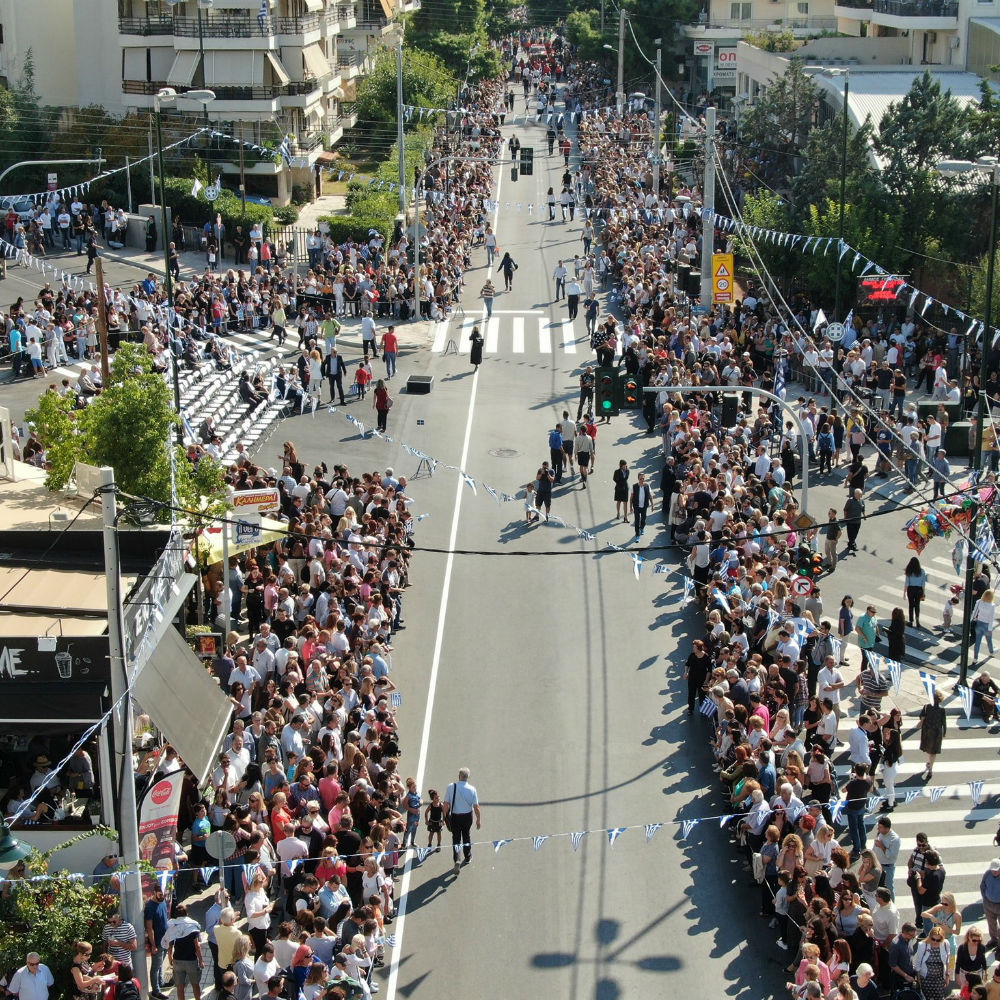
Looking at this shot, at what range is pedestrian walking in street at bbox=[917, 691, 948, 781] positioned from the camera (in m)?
20.4

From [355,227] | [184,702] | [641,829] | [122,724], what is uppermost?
[355,227]

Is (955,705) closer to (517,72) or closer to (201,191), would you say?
(201,191)

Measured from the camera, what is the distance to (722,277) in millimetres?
42438

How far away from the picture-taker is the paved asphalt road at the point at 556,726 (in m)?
16.8

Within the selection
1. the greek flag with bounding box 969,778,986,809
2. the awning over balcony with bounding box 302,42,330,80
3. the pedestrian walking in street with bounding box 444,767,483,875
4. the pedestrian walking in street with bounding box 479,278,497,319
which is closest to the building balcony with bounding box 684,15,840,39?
the awning over balcony with bounding box 302,42,330,80

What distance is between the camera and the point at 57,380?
38.3 m

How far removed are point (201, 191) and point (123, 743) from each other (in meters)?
40.2

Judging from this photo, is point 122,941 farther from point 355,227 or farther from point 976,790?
point 355,227

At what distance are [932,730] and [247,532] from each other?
10846 millimetres

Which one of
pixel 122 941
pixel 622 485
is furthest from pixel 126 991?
pixel 622 485

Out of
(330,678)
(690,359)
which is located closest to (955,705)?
(330,678)

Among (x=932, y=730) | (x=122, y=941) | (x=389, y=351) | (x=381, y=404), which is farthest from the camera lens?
(x=389, y=351)

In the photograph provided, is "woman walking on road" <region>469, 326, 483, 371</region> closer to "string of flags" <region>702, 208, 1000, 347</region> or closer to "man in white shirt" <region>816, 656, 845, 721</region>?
"string of flags" <region>702, 208, 1000, 347</region>

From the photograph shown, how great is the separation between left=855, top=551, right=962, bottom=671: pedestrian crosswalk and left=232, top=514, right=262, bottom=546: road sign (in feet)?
33.5
